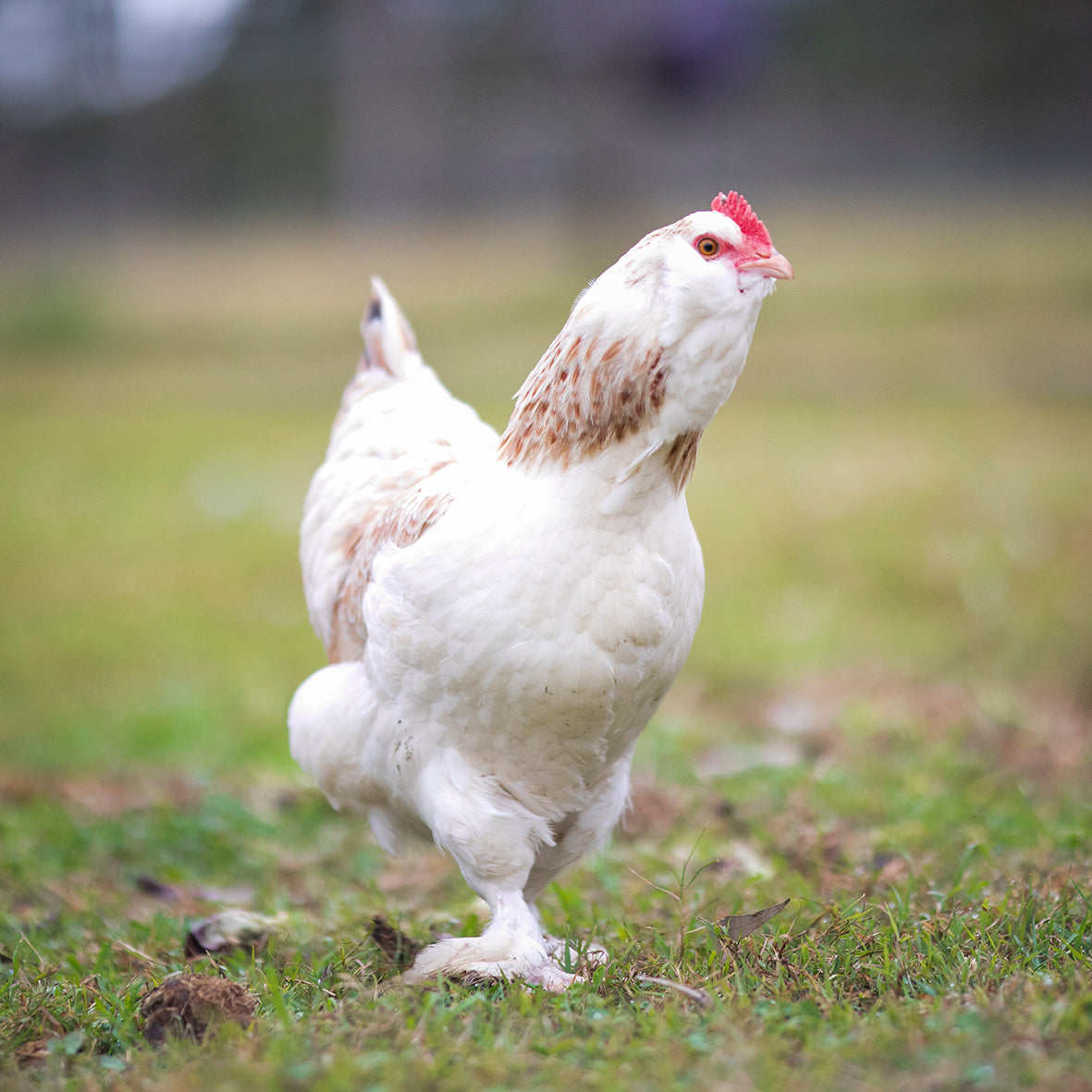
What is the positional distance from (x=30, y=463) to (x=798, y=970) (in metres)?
8.40

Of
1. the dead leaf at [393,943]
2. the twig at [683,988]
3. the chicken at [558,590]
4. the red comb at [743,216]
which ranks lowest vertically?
the dead leaf at [393,943]

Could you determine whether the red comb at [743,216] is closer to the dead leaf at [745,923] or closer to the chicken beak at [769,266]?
the chicken beak at [769,266]

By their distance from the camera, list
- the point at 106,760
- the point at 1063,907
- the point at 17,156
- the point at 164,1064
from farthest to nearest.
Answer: the point at 17,156 < the point at 106,760 < the point at 1063,907 < the point at 164,1064

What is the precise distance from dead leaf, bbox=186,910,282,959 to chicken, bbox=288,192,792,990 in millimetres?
502

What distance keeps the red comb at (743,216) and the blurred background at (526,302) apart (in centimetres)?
283

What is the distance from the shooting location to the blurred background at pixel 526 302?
5.52 meters

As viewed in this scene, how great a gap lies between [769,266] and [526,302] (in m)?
12.3

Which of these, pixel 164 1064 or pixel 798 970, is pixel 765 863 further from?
pixel 164 1064

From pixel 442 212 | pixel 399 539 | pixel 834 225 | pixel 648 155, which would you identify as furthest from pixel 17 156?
pixel 399 539

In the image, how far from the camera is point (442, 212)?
654 inches

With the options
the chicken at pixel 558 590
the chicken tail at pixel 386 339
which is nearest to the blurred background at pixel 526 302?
the chicken tail at pixel 386 339

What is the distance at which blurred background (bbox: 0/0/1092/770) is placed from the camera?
5.52 meters

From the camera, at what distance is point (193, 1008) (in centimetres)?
213

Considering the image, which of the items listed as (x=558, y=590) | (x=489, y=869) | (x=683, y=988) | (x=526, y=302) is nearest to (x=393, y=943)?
(x=489, y=869)
